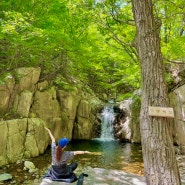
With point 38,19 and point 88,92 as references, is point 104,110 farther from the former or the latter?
point 38,19

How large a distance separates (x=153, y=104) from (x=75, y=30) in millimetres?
8006

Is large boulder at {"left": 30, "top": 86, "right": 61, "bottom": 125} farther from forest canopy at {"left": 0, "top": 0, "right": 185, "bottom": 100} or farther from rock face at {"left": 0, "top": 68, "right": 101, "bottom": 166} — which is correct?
forest canopy at {"left": 0, "top": 0, "right": 185, "bottom": 100}

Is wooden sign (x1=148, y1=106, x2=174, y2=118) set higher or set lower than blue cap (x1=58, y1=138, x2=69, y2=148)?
higher

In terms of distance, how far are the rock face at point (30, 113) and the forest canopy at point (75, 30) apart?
35.5 inches

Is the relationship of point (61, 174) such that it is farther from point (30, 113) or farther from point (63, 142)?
point (30, 113)

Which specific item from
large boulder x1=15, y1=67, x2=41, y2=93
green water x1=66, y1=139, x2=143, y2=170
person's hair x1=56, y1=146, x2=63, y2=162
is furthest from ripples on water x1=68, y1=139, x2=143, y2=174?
person's hair x1=56, y1=146, x2=63, y2=162

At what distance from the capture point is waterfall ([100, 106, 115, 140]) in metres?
18.0

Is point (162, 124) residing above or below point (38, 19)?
Result: below

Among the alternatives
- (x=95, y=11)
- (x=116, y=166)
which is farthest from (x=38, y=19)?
(x=116, y=166)

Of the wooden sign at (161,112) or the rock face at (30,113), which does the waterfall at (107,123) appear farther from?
the wooden sign at (161,112)

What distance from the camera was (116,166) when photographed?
403 inches

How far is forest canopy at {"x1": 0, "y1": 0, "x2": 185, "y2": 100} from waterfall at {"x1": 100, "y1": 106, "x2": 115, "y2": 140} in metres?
5.43

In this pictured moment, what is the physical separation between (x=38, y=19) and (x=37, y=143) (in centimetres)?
637

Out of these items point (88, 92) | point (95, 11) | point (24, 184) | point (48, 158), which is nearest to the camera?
point (95, 11)
